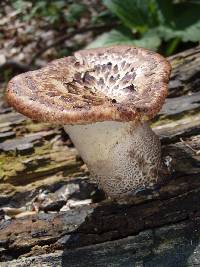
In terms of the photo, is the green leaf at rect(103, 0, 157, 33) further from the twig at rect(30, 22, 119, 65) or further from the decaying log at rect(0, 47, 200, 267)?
the decaying log at rect(0, 47, 200, 267)

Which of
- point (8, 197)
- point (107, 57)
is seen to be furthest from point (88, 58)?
point (8, 197)

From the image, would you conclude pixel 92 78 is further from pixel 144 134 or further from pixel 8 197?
pixel 8 197

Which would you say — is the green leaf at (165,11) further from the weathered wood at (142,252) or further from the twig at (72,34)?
the weathered wood at (142,252)

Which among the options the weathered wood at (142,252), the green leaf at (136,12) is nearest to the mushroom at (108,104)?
the weathered wood at (142,252)

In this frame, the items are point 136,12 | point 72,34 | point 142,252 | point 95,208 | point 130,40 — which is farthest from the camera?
point 72,34

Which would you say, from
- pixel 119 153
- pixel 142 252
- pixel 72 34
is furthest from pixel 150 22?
pixel 142 252

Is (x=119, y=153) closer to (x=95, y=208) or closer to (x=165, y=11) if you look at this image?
(x=95, y=208)
